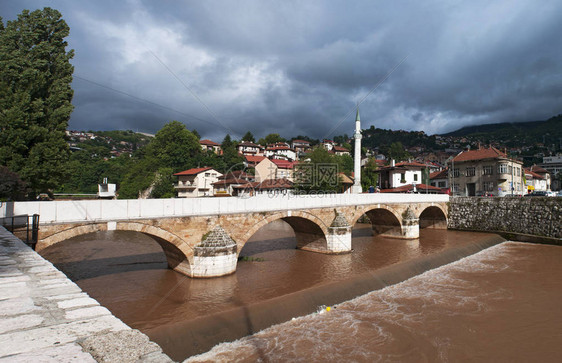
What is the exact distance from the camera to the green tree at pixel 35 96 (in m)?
15.5

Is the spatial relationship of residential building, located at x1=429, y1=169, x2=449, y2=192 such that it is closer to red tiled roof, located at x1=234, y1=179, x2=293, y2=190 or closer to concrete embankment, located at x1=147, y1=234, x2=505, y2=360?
red tiled roof, located at x1=234, y1=179, x2=293, y2=190

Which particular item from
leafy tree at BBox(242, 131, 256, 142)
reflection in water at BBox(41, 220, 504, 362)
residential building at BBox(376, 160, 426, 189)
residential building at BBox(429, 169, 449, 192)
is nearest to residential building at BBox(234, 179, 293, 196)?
reflection in water at BBox(41, 220, 504, 362)

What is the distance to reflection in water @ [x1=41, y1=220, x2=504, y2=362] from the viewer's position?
1009 cm

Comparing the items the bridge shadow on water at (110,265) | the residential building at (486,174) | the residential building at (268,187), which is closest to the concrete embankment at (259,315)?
the bridge shadow on water at (110,265)

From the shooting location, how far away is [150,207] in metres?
11.8

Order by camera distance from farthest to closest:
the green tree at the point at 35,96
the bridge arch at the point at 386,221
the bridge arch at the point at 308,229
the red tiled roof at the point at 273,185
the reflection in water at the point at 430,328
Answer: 1. the red tiled roof at the point at 273,185
2. the bridge arch at the point at 386,221
3. the bridge arch at the point at 308,229
4. the green tree at the point at 35,96
5. the reflection in water at the point at 430,328

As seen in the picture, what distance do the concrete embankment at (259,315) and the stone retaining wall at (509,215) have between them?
50.1 feet

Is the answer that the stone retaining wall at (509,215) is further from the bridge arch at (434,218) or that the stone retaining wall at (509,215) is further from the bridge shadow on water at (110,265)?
the bridge shadow on water at (110,265)

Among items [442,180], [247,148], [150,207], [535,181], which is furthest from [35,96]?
[535,181]

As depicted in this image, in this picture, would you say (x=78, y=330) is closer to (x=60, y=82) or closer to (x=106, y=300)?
(x=106, y=300)

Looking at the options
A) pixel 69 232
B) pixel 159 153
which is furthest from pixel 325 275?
pixel 159 153

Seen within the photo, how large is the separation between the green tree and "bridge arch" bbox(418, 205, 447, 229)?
94.7 feet

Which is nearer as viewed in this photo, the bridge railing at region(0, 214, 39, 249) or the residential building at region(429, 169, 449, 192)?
the bridge railing at region(0, 214, 39, 249)

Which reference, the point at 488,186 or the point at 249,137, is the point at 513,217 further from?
the point at 249,137
